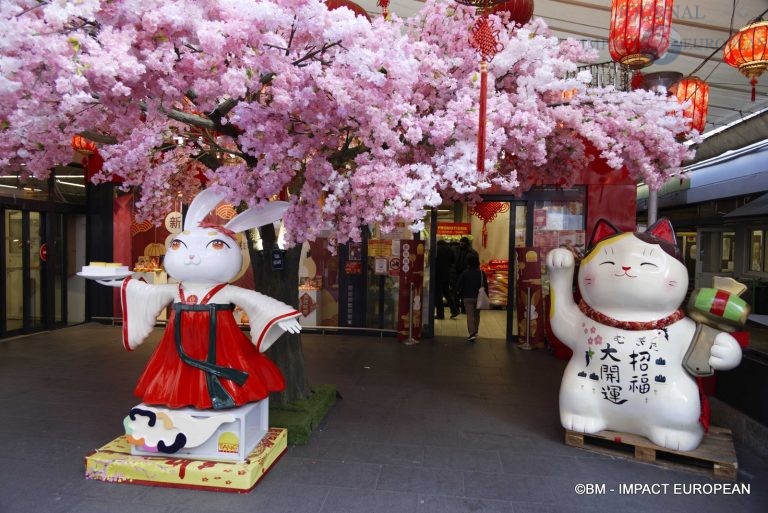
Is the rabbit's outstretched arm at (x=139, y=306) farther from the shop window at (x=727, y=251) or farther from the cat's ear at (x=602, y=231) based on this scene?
the shop window at (x=727, y=251)

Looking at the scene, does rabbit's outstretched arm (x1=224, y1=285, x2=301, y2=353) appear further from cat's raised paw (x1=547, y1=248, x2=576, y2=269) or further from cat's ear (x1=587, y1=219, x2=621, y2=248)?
cat's ear (x1=587, y1=219, x2=621, y2=248)

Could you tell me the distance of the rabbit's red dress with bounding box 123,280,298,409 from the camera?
339cm

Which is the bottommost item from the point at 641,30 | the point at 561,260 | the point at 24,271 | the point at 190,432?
the point at 190,432

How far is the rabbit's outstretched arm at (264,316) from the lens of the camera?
3.44 meters

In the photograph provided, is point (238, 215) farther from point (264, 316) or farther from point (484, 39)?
point (484, 39)

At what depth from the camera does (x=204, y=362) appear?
3.45 m

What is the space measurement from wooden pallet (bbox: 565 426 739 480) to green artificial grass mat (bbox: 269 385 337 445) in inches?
78.5

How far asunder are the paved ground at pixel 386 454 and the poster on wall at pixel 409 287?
1.50 meters

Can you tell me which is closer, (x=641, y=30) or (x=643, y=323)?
(x=643, y=323)

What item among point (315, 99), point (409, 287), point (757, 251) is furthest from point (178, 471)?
point (757, 251)

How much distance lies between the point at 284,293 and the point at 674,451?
3.14 m

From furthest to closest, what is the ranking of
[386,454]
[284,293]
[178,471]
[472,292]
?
[472,292]
[284,293]
[386,454]
[178,471]

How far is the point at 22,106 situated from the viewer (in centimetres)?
256

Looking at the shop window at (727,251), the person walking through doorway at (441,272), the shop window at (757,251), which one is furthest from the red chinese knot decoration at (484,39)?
the shop window at (727,251)
